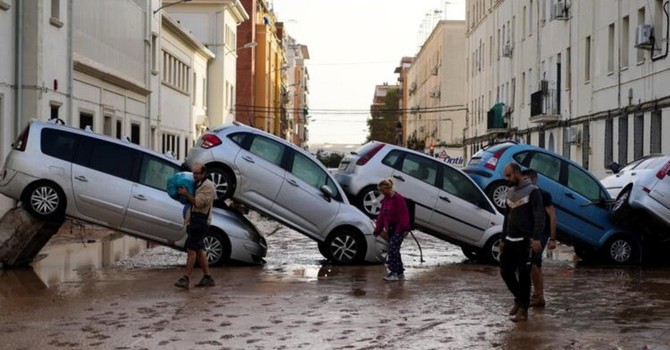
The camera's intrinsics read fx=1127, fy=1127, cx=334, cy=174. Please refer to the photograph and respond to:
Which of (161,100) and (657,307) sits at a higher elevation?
(161,100)

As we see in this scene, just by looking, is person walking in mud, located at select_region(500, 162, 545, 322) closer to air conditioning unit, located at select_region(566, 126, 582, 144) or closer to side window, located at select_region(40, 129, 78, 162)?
side window, located at select_region(40, 129, 78, 162)

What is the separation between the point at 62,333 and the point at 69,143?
665 centimetres

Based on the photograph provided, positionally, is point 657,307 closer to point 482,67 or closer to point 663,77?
point 663,77

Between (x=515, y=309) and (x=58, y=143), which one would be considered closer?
(x=515, y=309)

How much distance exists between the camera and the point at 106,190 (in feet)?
54.2

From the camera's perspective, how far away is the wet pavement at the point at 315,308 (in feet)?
33.0

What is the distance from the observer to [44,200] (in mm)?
16125

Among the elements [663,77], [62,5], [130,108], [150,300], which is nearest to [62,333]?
[150,300]

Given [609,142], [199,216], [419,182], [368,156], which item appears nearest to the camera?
[199,216]

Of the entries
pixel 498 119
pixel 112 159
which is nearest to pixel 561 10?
pixel 498 119

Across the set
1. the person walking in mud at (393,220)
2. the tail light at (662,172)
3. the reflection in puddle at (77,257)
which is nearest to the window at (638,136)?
the tail light at (662,172)

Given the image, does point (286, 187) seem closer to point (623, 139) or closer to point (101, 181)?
point (101, 181)

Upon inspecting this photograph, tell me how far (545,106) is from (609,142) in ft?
27.9

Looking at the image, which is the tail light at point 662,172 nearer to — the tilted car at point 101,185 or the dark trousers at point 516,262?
the tilted car at point 101,185
